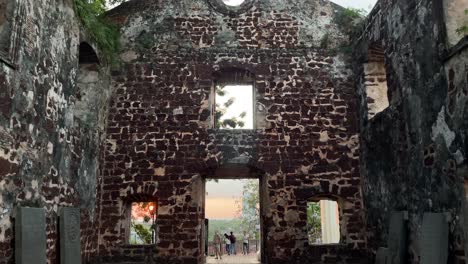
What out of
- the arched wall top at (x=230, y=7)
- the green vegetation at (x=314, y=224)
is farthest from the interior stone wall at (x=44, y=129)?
the green vegetation at (x=314, y=224)

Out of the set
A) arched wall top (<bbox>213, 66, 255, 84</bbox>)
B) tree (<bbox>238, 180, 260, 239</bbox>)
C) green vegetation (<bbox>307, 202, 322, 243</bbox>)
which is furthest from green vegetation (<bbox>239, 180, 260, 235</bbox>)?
arched wall top (<bbox>213, 66, 255, 84</bbox>)

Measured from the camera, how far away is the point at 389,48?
7770 millimetres

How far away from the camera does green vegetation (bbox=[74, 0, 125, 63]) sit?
8.14 m

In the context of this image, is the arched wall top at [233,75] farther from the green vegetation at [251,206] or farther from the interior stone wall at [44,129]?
the green vegetation at [251,206]

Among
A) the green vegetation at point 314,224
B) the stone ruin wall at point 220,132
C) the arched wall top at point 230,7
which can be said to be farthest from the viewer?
the green vegetation at point 314,224

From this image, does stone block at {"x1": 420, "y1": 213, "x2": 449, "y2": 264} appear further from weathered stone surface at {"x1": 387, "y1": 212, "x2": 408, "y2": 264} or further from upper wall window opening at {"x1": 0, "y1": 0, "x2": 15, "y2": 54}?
upper wall window opening at {"x1": 0, "y1": 0, "x2": 15, "y2": 54}

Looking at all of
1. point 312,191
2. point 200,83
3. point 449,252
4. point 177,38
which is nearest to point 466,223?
point 449,252

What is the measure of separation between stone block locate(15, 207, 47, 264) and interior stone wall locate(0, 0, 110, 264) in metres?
0.09

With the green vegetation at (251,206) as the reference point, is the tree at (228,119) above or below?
above

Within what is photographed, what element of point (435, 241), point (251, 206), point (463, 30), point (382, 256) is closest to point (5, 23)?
point (463, 30)

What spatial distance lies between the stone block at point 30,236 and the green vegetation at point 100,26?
385 cm

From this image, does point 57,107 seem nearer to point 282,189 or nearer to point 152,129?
point 152,129

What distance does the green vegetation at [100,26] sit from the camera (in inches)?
320

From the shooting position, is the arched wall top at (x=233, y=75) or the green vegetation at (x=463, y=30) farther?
the arched wall top at (x=233, y=75)
